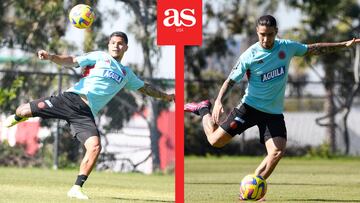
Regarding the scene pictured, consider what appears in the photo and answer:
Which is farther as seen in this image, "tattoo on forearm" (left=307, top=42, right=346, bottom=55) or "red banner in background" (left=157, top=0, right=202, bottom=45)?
"tattoo on forearm" (left=307, top=42, right=346, bottom=55)

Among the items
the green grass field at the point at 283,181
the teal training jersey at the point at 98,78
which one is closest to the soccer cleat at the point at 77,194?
the teal training jersey at the point at 98,78

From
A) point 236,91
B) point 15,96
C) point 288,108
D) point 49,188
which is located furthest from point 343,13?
point 49,188

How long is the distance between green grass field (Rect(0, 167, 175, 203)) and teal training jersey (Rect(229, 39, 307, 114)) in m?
1.85

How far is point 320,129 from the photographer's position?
98.4 ft

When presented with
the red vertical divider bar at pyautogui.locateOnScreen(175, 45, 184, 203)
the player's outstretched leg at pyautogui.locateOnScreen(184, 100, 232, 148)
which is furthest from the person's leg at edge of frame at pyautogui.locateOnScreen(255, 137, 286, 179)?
the red vertical divider bar at pyautogui.locateOnScreen(175, 45, 184, 203)

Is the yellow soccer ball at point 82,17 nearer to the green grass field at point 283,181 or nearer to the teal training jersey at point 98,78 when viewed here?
the teal training jersey at point 98,78

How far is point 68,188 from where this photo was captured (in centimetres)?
1427

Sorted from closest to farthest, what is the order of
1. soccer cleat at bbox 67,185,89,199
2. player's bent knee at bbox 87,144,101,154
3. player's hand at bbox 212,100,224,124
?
player's hand at bbox 212,100,224,124 < soccer cleat at bbox 67,185,89,199 < player's bent knee at bbox 87,144,101,154

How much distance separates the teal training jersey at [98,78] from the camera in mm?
12266

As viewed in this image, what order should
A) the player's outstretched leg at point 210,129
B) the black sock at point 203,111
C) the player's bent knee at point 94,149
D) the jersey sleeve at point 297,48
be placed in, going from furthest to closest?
the black sock at point 203,111 < the player's outstretched leg at point 210,129 < the jersey sleeve at point 297,48 < the player's bent knee at point 94,149

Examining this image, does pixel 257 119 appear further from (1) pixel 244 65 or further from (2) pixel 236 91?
(2) pixel 236 91

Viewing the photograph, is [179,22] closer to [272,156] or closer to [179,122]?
[179,122]

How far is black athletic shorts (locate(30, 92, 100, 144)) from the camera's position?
479 inches

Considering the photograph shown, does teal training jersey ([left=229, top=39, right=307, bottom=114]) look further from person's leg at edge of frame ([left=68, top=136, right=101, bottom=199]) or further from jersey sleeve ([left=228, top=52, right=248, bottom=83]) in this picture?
person's leg at edge of frame ([left=68, top=136, right=101, bottom=199])
